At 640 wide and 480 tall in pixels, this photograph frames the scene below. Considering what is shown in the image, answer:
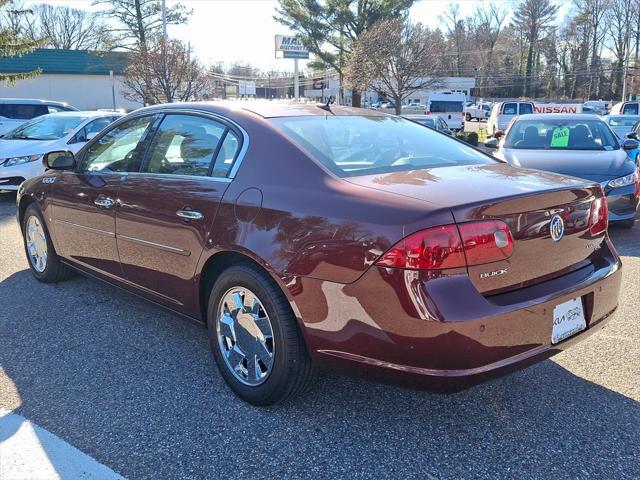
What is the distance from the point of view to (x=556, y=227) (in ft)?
9.00

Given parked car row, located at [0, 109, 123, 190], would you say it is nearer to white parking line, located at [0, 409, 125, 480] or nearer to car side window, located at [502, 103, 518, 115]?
white parking line, located at [0, 409, 125, 480]

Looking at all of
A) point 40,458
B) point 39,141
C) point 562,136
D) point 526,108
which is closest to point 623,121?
point 526,108

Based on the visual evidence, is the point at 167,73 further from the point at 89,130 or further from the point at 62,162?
the point at 62,162

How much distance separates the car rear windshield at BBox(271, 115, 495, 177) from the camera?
3084 mm

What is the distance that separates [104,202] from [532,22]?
85.6 m

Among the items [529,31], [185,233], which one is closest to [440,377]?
[185,233]

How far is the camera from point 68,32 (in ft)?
221

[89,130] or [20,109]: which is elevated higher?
[20,109]

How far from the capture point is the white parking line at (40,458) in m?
2.53

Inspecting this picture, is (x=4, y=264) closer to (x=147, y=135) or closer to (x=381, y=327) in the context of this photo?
(x=147, y=135)

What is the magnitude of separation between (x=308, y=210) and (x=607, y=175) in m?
5.56

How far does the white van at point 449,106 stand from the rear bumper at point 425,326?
3022cm

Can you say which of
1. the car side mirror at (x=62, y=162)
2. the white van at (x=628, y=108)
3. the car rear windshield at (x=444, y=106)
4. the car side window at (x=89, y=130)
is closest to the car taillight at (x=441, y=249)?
the car side mirror at (x=62, y=162)

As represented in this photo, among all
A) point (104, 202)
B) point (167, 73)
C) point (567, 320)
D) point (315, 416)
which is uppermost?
point (167, 73)
